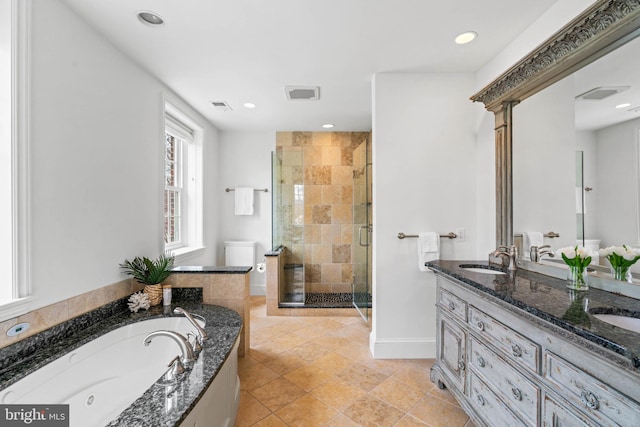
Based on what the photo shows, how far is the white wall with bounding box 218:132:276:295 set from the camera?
4465 millimetres

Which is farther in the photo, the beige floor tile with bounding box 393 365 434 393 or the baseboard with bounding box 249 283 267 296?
the baseboard with bounding box 249 283 267 296

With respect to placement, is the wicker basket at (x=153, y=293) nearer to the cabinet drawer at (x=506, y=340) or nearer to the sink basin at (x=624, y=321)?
the cabinet drawer at (x=506, y=340)

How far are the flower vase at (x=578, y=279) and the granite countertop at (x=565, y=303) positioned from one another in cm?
3

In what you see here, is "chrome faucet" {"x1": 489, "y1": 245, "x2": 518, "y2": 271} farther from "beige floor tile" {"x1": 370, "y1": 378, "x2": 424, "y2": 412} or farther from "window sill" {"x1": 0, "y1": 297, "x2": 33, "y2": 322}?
"window sill" {"x1": 0, "y1": 297, "x2": 33, "y2": 322}

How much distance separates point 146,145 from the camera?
2.58 m

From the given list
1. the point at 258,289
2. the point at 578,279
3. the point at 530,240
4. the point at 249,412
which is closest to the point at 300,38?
the point at 530,240

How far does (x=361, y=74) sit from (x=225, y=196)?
2.80 meters

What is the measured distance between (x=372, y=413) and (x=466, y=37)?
269 centimetres

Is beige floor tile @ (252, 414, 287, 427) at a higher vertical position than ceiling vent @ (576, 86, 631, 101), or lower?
lower

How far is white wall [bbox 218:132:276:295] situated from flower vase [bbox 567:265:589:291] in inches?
144

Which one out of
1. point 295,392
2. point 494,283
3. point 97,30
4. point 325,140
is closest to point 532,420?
point 494,283

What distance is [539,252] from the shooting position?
190 centimetres

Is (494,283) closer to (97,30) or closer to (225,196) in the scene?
(97,30)

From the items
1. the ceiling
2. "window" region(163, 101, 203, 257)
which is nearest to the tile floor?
"window" region(163, 101, 203, 257)
